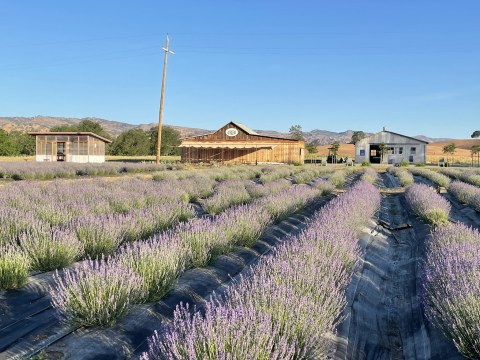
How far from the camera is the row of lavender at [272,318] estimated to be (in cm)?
212

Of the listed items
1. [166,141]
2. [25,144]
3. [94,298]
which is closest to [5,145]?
[25,144]

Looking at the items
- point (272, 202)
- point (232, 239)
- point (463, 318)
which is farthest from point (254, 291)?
point (272, 202)

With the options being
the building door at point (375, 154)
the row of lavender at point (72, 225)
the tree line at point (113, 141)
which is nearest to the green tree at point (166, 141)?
the tree line at point (113, 141)

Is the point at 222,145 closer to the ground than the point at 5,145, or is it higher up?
higher up

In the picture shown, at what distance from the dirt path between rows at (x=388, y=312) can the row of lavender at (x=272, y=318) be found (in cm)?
43

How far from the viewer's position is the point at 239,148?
39.5m

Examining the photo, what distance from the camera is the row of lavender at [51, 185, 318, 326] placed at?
3152 mm

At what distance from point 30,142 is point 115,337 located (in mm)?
65630

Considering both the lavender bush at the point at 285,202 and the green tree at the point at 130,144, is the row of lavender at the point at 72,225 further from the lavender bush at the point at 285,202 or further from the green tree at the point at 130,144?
the green tree at the point at 130,144

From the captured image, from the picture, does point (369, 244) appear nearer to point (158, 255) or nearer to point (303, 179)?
point (158, 255)

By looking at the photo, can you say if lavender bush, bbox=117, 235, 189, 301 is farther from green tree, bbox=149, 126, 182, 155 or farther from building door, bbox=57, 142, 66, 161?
green tree, bbox=149, 126, 182, 155

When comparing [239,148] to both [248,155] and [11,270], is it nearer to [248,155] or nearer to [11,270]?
[248,155]

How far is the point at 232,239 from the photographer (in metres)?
5.92

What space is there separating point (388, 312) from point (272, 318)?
2.19 metres
